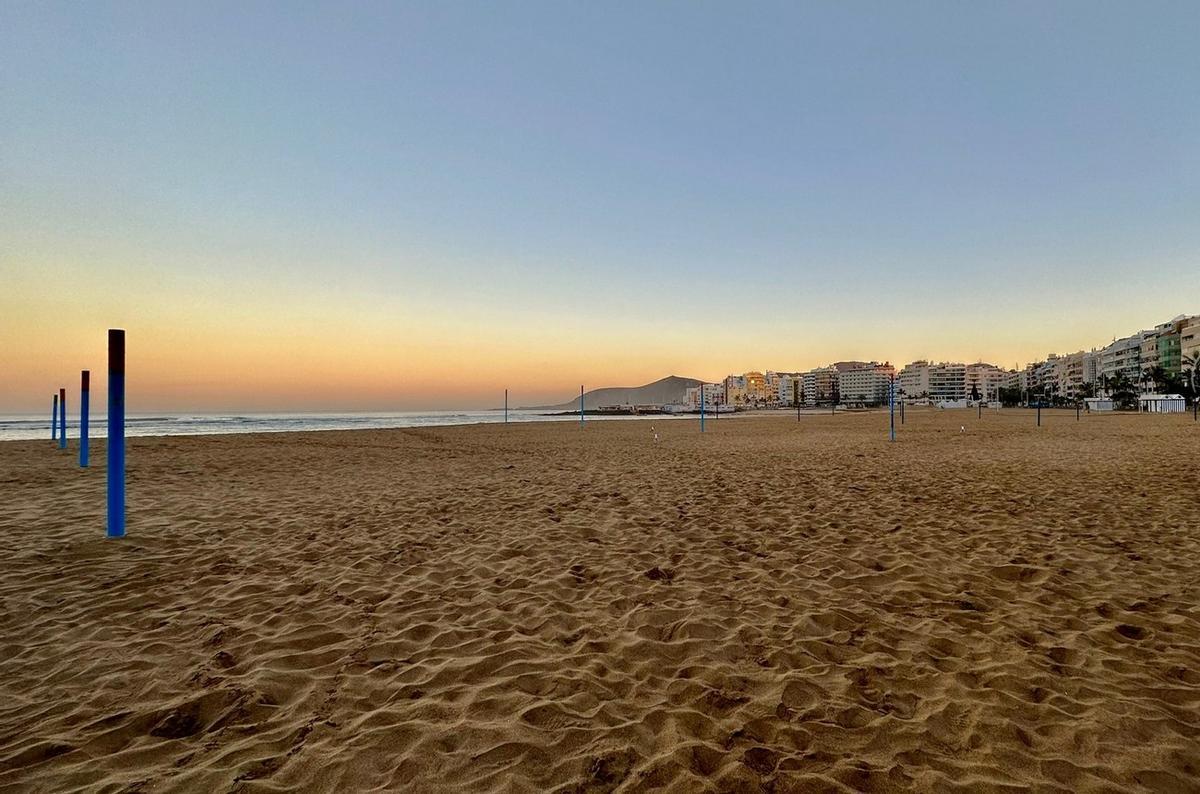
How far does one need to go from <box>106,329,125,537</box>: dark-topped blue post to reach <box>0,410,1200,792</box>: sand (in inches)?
14.0

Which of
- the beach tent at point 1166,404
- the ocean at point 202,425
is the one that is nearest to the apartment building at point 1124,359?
the beach tent at point 1166,404

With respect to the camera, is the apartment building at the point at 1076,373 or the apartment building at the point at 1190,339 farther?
the apartment building at the point at 1076,373

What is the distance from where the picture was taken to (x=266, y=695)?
3.21 metres

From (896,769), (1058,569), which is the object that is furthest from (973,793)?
(1058,569)

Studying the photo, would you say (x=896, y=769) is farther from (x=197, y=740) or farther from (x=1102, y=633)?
(x=197, y=740)

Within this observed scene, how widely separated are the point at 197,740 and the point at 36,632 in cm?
243

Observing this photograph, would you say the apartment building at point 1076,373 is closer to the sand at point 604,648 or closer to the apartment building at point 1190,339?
the apartment building at point 1190,339

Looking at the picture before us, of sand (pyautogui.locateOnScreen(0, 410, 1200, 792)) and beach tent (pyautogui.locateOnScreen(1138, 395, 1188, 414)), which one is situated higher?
beach tent (pyautogui.locateOnScreen(1138, 395, 1188, 414))

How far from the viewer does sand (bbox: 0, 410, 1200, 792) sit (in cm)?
261

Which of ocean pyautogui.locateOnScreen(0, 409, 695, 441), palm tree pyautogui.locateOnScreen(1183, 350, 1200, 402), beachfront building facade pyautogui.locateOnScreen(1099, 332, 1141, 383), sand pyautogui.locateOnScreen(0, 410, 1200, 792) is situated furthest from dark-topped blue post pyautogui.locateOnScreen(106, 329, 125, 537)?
beachfront building facade pyautogui.locateOnScreen(1099, 332, 1141, 383)

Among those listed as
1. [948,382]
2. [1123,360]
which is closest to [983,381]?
[948,382]

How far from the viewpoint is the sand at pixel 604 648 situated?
261 centimetres

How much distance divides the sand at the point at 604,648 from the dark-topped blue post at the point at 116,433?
35 cm

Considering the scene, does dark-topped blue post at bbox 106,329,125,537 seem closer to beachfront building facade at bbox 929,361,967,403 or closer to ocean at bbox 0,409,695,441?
ocean at bbox 0,409,695,441
